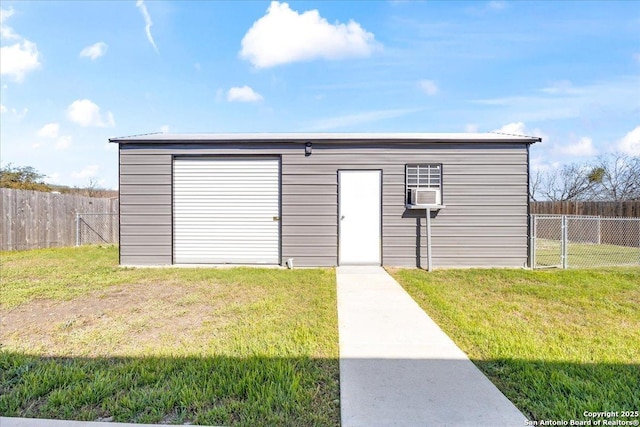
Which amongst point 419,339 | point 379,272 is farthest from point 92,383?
point 379,272

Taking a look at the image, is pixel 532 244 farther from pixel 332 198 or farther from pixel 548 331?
pixel 332 198

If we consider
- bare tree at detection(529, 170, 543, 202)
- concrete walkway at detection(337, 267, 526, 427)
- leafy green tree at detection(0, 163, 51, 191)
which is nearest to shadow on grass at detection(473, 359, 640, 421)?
concrete walkway at detection(337, 267, 526, 427)

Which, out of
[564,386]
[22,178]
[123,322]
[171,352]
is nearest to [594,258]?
[564,386]

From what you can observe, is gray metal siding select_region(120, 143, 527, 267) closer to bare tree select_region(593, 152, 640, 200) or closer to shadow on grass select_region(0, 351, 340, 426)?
shadow on grass select_region(0, 351, 340, 426)

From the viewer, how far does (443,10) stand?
6.89m

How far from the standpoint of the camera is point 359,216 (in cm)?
671

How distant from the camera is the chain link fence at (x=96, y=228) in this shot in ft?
36.2

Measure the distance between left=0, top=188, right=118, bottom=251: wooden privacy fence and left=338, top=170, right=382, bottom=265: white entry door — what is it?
378 inches

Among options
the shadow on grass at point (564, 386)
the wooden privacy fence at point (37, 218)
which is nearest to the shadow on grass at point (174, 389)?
the shadow on grass at point (564, 386)

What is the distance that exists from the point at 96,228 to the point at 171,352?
11.6 meters

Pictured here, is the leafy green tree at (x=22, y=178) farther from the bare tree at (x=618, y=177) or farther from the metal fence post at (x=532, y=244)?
the bare tree at (x=618, y=177)

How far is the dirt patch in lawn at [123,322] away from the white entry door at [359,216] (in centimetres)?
275

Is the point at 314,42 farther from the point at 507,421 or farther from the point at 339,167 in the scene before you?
the point at 507,421

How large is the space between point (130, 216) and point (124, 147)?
154 centimetres
